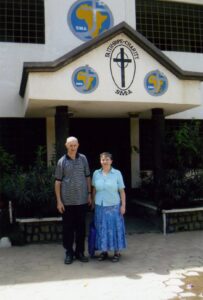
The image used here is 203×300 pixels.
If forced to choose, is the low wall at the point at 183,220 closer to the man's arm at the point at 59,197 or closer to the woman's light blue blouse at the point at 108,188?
the woman's light blue blouse at the point at 108,188

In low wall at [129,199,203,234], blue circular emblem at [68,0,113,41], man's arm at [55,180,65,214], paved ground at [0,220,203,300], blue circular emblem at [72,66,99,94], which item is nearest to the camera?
paved ground at [0,220,203,300]

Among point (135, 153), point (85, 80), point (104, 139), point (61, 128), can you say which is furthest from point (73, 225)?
point (135, 153)

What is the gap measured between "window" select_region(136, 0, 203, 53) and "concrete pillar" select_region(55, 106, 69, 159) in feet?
13.0

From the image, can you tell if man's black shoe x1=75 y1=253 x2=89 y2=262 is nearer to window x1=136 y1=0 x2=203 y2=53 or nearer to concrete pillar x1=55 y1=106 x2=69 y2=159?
concrete pillar x1=55 y1=106 x2=69 y2=159

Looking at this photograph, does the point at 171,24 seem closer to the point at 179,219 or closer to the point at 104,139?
the point at 104,139

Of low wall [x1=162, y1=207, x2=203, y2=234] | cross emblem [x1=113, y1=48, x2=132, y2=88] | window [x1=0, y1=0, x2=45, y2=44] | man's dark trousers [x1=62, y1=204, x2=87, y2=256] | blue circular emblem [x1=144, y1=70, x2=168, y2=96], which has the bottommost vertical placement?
low wall [x1=162, y1=207, x2=203, y2=234]

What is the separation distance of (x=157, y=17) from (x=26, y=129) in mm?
4664

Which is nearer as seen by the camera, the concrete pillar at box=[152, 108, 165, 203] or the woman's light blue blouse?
the woman's light blue blouse

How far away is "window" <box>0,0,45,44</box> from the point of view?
9070 mm

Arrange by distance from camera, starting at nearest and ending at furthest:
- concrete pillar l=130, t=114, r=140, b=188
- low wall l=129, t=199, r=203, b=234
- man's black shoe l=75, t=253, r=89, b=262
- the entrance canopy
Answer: man's black shoe l=75, t=253, r=89, b=262
the entrance canopy
low wall l=129, t=199, r=203, b=234
concrete pillar l=130, t=114, r=140, b=188

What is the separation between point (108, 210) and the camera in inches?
220

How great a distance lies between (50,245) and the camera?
6.77 metres

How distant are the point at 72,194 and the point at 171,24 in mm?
6686

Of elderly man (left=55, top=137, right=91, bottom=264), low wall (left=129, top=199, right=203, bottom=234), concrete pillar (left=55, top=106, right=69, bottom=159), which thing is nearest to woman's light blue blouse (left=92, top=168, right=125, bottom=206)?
elderly man (left=55, top=137, right=91, bottom=264)
